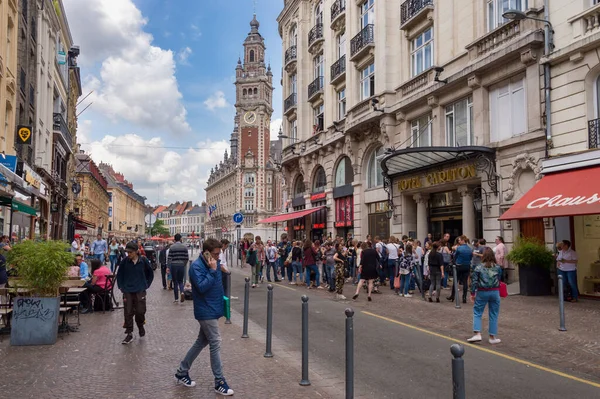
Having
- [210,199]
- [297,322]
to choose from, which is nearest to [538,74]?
[297,322]

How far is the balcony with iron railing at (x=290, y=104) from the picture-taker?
3734 cm

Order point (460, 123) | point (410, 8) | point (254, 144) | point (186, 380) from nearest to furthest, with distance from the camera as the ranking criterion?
point (186, 380) → point (460, 123) → point (410, 8) → point (254, 144)

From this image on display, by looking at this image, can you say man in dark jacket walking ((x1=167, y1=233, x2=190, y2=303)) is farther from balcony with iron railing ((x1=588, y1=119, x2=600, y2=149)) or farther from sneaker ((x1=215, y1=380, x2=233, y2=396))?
balcony with iron railing ((x1=588, y1=119, x2=600, y2=149))

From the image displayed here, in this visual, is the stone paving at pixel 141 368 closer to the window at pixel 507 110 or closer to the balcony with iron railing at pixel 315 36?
the window at pixel 507 110

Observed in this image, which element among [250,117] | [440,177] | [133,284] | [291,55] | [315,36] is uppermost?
[250,117]

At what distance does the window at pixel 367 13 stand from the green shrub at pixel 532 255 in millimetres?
15138

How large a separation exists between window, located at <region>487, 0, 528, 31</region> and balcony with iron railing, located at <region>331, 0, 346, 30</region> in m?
12.0

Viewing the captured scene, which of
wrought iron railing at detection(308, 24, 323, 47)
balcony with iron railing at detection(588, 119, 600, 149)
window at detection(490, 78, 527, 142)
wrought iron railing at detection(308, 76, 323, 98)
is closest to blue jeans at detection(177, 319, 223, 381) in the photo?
balcony with iron railing at detection(588, 119, 600, 149)

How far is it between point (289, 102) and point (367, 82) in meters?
12.7

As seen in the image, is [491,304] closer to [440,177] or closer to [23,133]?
[440,177]

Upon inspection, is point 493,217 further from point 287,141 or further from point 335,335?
point 287,141

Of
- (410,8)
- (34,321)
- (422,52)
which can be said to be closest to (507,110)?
(422,52)

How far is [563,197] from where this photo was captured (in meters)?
13.1

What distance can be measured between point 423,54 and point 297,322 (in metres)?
15.5
